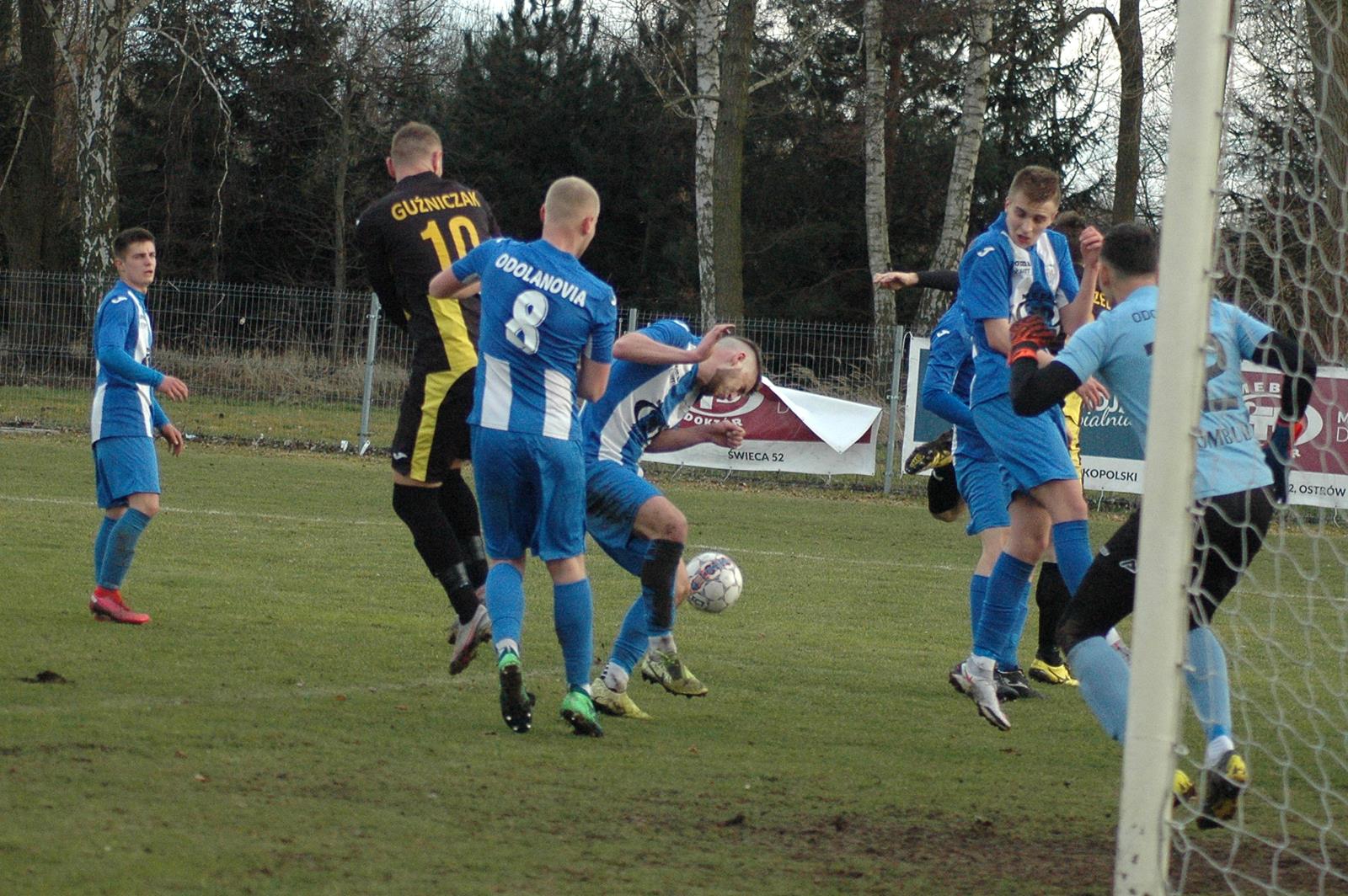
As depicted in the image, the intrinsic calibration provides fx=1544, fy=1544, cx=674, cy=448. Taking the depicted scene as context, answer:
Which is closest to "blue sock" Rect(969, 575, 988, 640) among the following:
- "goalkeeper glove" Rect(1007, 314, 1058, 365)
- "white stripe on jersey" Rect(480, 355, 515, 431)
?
"goalkeeper glove" Rect(1007, 314, 1058, 365)

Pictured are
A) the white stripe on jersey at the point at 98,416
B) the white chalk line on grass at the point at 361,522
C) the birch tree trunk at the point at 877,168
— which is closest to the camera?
the white stripe on jersey at the point at 98,416

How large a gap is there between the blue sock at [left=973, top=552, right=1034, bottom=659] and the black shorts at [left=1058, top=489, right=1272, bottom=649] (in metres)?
1.82

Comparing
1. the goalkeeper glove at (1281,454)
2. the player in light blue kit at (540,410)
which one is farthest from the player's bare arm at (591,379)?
the goalkeeper glove at (1281,454)

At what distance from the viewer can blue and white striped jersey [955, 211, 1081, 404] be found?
6254 mm

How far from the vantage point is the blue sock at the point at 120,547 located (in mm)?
6910

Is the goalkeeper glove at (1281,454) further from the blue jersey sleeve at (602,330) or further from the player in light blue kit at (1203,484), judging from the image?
the blue jersey sleeve at (602,330)

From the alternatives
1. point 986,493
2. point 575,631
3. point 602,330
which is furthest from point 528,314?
point 986,493

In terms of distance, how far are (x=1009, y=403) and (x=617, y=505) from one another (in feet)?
5.45

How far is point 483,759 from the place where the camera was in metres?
4.59

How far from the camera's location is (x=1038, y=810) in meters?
4.36

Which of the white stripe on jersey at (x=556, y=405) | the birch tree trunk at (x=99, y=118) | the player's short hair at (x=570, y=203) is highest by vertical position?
the birch tree trunk at (x=99, y=118)

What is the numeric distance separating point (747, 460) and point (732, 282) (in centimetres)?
778

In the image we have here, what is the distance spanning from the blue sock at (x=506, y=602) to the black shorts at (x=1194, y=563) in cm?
179

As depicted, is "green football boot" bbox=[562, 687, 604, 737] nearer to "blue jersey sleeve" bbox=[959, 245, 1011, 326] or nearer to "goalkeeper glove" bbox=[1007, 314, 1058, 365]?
"goalkeeper glove" bbox=[1007, 314, 1058, 365]
